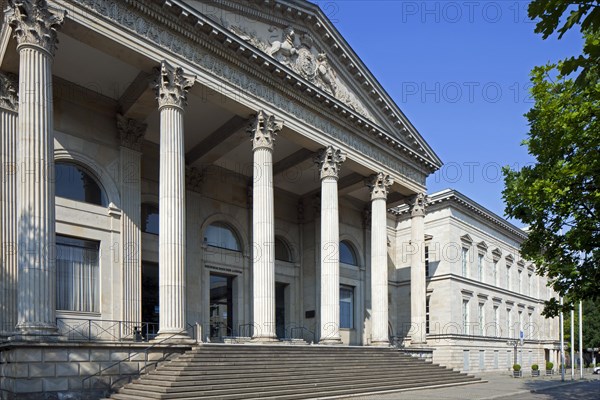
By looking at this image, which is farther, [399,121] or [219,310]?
[399,121]

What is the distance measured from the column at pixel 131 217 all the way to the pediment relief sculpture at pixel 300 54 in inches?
257

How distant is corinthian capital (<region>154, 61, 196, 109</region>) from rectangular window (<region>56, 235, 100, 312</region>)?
7231 mm

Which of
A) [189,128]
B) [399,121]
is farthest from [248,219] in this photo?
[399,121]

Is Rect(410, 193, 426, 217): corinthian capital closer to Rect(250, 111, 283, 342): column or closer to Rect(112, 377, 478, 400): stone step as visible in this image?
Rect(112, 377, 478, 400): stone step

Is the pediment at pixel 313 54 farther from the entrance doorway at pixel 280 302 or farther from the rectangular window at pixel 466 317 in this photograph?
the rectangular window at pixel 466 317

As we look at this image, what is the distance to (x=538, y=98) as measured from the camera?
17969mm

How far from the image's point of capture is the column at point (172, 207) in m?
20.2

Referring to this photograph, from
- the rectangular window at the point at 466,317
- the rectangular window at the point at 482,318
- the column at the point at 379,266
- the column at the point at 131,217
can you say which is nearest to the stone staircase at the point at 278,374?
the column at the point at 379,266

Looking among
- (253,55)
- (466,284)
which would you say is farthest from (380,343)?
(466,284)

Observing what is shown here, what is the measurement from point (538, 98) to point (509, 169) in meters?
4.20

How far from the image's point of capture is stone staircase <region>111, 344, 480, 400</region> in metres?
18.0

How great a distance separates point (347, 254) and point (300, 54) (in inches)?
672

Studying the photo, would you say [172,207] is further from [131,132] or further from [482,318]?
[482,318]

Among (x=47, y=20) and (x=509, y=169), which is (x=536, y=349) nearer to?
(x=509, y=169)
